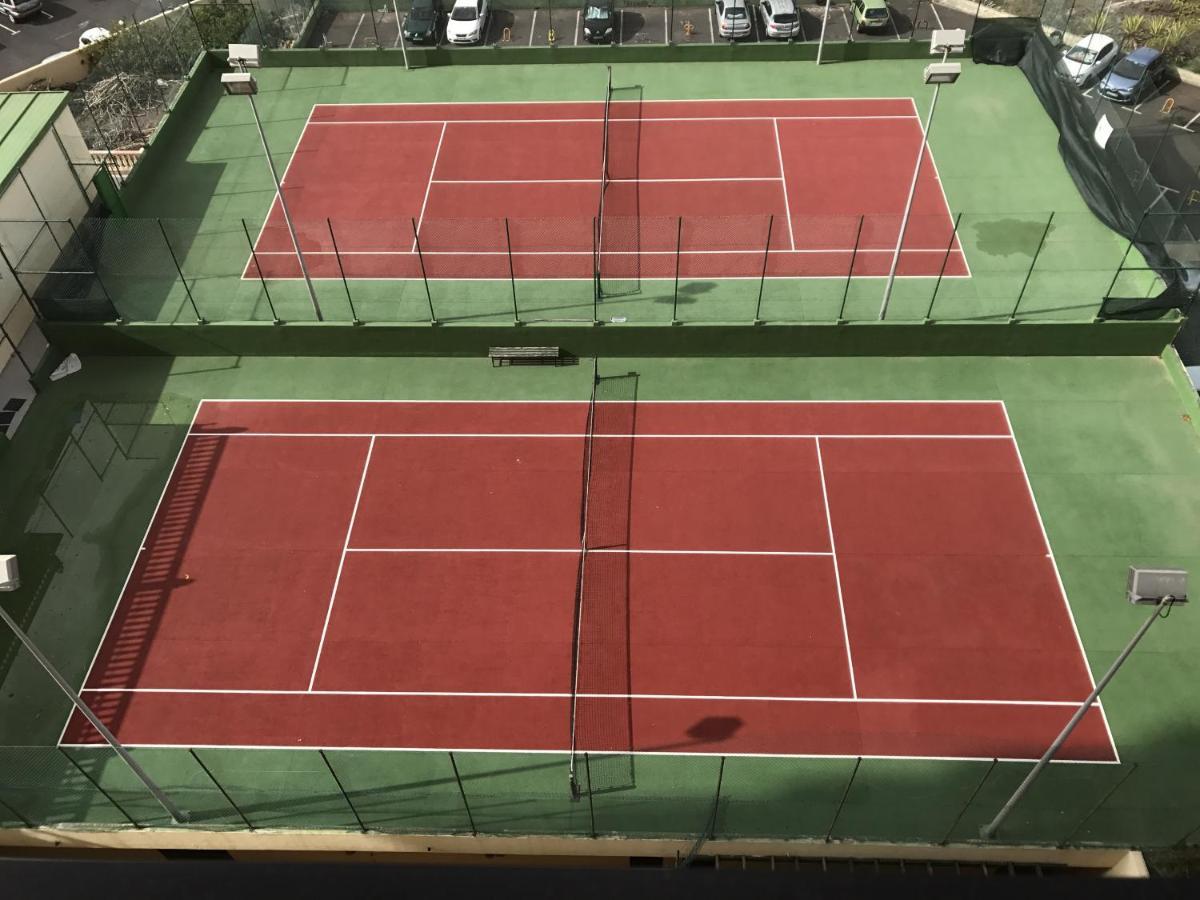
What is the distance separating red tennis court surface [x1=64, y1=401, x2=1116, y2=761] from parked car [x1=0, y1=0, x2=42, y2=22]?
27.9 meters

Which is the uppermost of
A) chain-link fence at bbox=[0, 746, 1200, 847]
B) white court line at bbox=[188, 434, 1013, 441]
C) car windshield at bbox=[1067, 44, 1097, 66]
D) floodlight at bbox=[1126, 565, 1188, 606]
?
floodlight at bbox=[1126, 565, 1188, 606]

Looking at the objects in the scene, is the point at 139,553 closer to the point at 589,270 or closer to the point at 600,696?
the point at 600,696

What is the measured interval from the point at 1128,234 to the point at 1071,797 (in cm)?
1404

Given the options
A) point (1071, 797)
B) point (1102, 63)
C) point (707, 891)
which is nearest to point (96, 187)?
point (707, 891)

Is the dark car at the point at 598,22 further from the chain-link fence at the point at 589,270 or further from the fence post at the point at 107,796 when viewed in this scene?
the fence post at the point at 107,796

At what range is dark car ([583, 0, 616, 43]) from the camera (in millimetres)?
31969

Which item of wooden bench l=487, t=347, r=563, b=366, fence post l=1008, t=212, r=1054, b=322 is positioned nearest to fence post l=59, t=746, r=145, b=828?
wooden bench l=487, t=347, r=563, b=366

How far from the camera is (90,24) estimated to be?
3728 cm

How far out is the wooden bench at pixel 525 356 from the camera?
21047 mm

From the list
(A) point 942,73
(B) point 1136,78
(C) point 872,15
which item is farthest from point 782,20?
(A) point 942,73

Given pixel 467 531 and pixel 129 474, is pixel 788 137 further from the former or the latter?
pixel 129 474

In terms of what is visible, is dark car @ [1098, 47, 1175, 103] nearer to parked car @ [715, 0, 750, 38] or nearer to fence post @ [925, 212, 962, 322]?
parked car @ [715, 0, 750, 38]

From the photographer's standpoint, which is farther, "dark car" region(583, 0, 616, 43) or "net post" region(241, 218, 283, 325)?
"dark car" region(583, 0, 616, 43)

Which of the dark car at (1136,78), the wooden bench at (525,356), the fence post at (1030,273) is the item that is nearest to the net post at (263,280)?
the wooden bench at (525,356)
